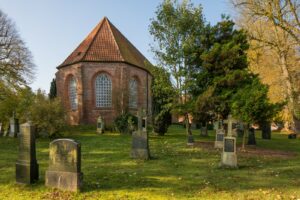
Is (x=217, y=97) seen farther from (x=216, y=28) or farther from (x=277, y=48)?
(x=277, y=48)

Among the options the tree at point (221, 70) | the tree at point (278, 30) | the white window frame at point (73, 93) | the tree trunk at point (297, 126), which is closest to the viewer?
the tree at point (221, 70)

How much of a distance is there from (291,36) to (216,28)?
7.27 metres

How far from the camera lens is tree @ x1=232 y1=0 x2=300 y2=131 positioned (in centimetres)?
2075

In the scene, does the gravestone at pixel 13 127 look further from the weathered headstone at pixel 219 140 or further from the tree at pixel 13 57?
the weathered headstone at pixel 219 140

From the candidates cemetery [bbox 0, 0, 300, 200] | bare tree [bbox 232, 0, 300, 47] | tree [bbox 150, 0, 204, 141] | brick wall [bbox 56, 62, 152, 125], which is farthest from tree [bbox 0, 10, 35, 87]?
bare tree [bbox 232, 0, 300, 47]

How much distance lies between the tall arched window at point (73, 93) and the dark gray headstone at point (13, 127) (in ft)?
31.4

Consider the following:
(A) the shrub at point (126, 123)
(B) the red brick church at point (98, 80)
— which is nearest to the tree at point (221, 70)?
(A) the shrub at point (126, 123)

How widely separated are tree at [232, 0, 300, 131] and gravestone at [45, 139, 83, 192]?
1825cm

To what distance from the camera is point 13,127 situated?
21906 mm

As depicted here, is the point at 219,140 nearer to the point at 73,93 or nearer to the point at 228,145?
the point at 228,145

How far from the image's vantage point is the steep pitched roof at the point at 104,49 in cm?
3069

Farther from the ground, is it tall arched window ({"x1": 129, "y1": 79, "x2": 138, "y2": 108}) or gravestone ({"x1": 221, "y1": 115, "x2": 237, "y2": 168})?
tall arched window ({"x1": 129, "y1": 79, "x2": 138, "y2": 108})

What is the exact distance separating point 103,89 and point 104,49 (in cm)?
439

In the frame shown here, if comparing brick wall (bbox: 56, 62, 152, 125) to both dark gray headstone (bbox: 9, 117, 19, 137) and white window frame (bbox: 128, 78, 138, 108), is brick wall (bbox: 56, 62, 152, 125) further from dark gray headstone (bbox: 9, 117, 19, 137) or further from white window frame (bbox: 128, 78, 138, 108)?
dark gray headstone (bbox: 9, 117, 19, 137)
